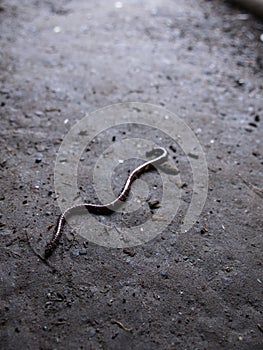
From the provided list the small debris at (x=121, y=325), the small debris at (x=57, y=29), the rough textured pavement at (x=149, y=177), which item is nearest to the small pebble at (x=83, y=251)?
the rough textured pavement at (x=149, y=177)

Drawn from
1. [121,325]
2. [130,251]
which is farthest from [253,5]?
[121,325]

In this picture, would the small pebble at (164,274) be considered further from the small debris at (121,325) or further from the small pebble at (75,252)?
the small pebble at (75,252)

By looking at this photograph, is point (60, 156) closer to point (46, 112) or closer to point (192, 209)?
point (46, 112)

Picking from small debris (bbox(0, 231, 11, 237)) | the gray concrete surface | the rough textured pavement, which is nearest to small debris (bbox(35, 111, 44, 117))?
the rough textured pavement

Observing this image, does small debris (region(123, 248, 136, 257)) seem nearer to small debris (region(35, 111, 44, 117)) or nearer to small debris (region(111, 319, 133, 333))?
small debris (region(111, 319, 133, 333))

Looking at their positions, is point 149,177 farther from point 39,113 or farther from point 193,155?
point 39,113

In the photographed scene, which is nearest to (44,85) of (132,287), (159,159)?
(159,159)
